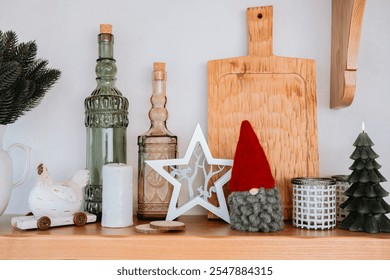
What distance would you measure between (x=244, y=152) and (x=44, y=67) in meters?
0.40

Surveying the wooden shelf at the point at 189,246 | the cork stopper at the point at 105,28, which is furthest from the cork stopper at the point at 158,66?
the wooden shelf at the point at 189,246

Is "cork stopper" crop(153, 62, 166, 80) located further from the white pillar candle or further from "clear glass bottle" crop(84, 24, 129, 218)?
the white pillar candle

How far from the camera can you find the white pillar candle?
0.84 meters

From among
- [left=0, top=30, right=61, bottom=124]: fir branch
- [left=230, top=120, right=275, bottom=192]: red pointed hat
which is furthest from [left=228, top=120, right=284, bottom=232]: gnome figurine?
[left=0, top=30, right=61, bottom=124]: fir branch

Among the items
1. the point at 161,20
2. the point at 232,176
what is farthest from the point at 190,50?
the point at 232,176

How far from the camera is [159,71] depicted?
36.9 inches

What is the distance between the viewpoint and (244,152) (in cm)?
83

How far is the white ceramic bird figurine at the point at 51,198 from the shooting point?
0.85m

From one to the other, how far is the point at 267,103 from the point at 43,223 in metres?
0.45

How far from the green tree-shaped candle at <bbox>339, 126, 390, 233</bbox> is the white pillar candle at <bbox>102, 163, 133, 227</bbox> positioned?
36cm

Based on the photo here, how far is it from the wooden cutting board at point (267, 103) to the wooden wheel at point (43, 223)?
1.05ft

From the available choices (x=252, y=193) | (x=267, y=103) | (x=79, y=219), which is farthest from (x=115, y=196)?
(x=267, y=103)

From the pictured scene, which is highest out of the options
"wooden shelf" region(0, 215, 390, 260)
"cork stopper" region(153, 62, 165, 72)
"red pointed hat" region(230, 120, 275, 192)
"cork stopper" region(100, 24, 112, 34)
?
"cork stopper" region(100, 24, 112, 34)

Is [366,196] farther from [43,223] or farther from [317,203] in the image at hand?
[43,223]
